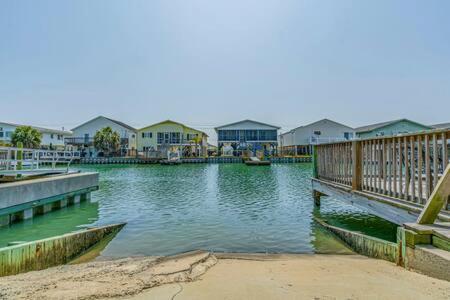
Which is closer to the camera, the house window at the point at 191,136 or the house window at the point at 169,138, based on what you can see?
the house window at the point at 169,138

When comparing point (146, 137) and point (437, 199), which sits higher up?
point (146, 137)

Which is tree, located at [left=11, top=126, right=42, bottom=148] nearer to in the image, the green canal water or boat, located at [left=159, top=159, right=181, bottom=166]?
boat, located at [left=159, top=159, right=181, bottom=166]

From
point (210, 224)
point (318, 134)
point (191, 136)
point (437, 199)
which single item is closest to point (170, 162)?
point (191, 136)

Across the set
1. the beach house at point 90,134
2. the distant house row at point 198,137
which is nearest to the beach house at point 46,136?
the distant house row at point 198,137

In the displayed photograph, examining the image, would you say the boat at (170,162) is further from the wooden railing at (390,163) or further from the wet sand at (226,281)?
the wet sand at (226,281)

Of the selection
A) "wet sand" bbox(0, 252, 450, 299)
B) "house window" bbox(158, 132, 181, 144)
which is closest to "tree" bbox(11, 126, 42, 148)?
"house window" bbox(158, 132, 181, 144)

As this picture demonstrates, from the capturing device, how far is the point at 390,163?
6289mm

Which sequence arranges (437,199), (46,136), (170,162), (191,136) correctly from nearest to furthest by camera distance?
1. (437,199)
2. (170,162)
3. (46,136)
4. (191,136)

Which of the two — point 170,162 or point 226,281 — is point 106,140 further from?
point 226,281

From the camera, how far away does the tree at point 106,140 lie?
5931cm

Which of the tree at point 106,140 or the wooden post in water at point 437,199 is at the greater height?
the tree at point 106,140

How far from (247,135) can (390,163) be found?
55458 mm

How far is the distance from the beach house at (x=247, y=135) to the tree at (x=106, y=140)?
18944 millimetres

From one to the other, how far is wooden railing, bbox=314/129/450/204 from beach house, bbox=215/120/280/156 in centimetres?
5014
